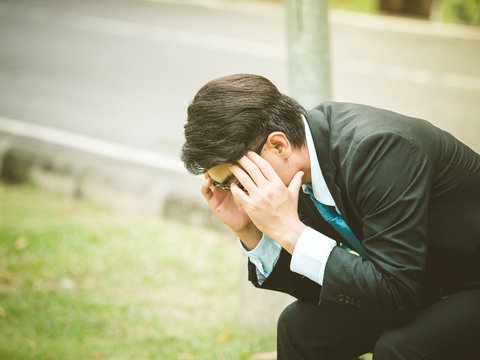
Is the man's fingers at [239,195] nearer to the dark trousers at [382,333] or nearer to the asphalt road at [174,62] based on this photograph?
the dark trousers at [382,333]

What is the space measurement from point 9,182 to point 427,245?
4.85 metres

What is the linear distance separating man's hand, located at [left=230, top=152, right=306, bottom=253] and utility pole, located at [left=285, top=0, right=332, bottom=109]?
121cm

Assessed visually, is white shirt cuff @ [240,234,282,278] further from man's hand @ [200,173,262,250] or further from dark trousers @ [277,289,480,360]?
dark trousers @ [277,289,480,360]

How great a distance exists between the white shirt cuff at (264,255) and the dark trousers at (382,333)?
191mm

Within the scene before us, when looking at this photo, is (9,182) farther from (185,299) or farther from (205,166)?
(205,166)

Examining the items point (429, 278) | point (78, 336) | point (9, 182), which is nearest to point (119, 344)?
point (78, 336)

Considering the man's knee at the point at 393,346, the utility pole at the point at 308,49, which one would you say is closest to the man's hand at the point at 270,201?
the man's knee at the point at 393,346

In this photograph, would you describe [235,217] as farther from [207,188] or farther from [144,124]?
[144,124]

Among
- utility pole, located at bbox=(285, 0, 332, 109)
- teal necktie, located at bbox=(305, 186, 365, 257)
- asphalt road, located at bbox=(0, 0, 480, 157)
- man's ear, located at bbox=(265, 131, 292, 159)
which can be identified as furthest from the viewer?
asphalt road, located at bbox=(0, 0, 480, 157)

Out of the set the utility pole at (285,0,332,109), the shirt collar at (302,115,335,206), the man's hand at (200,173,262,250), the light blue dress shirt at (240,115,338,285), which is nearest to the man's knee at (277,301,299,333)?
the light blue dress shirt at (240,115,338,285)

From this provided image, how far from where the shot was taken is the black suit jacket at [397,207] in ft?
6.57

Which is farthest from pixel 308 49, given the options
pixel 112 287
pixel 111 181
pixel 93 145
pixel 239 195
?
pixel 93 145

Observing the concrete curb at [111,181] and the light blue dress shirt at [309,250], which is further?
the concrete curb at [111,181]

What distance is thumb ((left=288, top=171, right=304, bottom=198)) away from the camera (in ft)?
7.20
